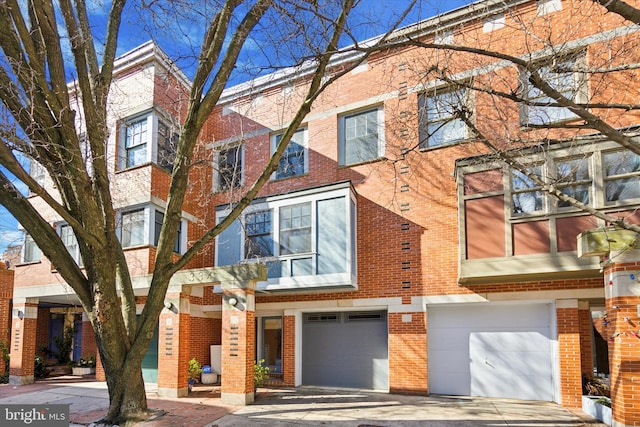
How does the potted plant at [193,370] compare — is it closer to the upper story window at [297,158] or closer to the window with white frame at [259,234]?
the window with white frame at [259,234]

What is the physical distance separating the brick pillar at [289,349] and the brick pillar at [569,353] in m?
7.03

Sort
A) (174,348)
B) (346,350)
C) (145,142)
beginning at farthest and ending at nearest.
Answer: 1. (145,142)
2. (346,350)
3. (174,348)

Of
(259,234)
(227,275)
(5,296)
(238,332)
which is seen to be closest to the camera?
(238,332)

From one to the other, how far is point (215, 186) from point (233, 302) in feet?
18.9

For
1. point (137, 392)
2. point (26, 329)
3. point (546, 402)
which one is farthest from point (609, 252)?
point (26, 329)

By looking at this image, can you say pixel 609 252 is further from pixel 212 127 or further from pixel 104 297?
pixel 212 127

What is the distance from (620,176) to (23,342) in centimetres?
1757

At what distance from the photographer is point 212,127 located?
52.5ft

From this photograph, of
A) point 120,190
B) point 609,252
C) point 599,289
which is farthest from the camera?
point 120,190

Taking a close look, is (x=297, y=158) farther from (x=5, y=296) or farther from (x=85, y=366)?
(x=5, y=296)

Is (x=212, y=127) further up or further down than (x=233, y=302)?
further up

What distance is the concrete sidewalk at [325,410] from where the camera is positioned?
28.2 feet

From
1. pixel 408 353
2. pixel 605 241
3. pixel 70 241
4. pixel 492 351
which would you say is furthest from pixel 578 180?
pixel 70 241

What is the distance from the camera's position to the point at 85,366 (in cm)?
1616
